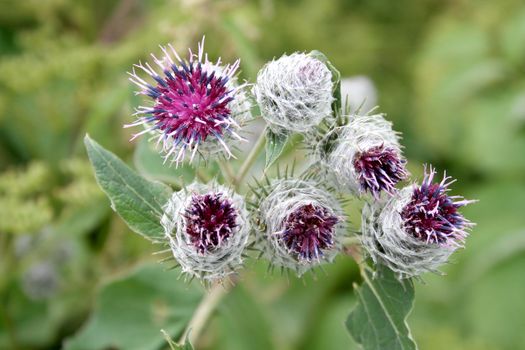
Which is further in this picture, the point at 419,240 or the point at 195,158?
the point at 195,158

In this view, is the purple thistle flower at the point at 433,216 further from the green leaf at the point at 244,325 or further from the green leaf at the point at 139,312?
the green leaf at the point at 244,325

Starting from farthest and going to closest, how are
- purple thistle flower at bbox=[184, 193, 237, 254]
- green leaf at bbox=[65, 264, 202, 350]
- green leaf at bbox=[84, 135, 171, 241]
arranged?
green leaf at bbox=[65, 264, 202, 350], green leaf at bbox=[84, 135, 171, 241], purple thistle flower at bbox=[184, 193, 237, 254]

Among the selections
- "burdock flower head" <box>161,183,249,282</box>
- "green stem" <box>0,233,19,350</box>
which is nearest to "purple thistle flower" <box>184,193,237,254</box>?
"burdock flower head" <box>161,183,249,282</box>

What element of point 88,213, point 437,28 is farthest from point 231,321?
point 437,28

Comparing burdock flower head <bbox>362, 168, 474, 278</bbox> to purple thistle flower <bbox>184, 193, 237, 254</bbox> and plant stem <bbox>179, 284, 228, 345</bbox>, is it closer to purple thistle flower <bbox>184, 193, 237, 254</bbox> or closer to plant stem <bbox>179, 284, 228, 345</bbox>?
purple thistle flower <bbox>184, 193, 237, 254</bbox>

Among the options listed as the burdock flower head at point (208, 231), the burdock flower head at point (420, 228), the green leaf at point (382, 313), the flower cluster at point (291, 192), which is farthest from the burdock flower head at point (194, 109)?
the green leaf at point (382, 313)

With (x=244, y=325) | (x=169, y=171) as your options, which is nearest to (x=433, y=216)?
(x=169, y=171)

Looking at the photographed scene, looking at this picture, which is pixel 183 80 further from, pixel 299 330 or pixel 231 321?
pixel 299 330
